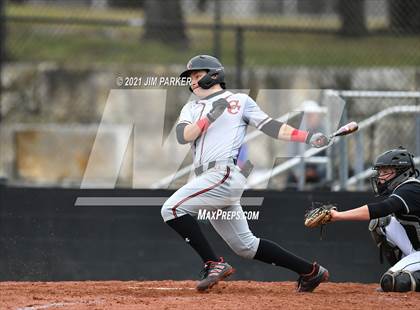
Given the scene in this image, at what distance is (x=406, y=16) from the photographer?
13.4 metres

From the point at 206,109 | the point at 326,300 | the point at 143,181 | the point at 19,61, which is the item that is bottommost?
the point at 143,181

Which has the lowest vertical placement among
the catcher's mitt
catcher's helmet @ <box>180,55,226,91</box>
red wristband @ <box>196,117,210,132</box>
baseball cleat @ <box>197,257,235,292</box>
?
baseball cleat @ <box>197,257,235,292</box>

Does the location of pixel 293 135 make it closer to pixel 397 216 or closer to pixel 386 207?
pixel 386 207

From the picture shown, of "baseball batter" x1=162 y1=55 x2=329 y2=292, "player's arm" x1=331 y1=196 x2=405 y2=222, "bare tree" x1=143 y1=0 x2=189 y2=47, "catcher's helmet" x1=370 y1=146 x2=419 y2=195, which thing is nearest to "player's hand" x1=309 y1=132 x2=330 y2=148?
"baseball batter" x1=162 y1=55 x2=329 y2=292

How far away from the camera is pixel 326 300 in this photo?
7.64 m

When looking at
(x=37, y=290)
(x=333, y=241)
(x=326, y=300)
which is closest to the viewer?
(x=326, y=300)

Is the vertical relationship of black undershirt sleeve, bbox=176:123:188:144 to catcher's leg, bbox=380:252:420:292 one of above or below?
above

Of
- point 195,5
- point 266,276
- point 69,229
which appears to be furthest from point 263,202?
point 195,5

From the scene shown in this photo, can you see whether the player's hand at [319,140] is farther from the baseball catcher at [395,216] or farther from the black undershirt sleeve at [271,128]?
the baseball catcher at [395,216]

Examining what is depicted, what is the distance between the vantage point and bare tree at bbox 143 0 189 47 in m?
14.0

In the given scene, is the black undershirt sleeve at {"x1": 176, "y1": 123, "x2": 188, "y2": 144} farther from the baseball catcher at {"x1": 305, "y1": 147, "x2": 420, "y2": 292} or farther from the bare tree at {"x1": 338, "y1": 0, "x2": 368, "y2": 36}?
the bare tree at {"x1": 338, "y1": 0, "x2": 368, "y2": 36}

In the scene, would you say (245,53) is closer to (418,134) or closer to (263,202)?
(418,134)

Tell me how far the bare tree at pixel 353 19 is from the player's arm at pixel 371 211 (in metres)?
6.75

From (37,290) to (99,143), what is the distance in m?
6.39
